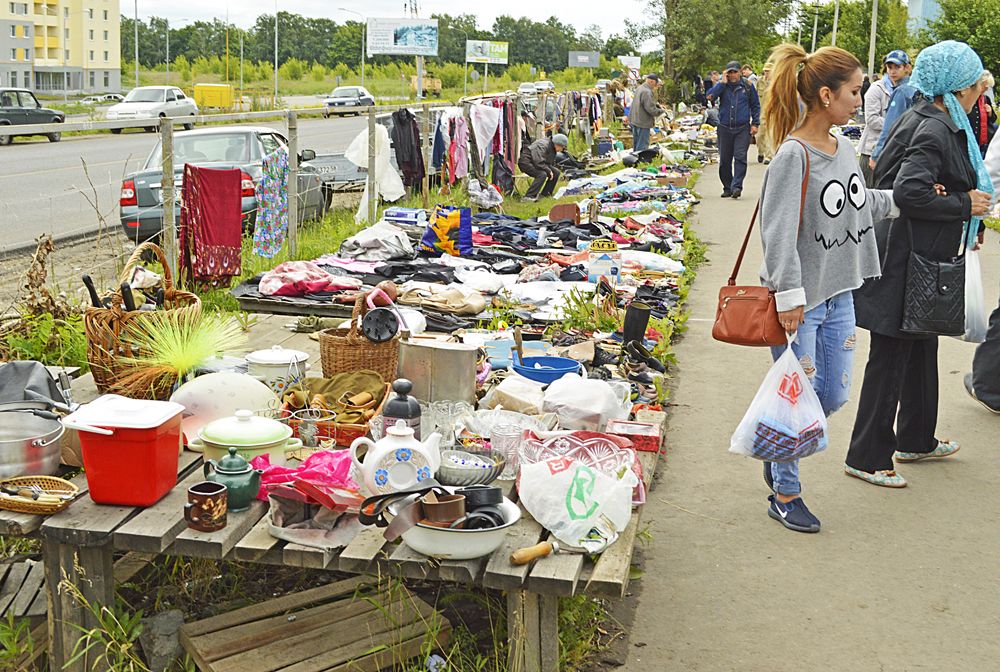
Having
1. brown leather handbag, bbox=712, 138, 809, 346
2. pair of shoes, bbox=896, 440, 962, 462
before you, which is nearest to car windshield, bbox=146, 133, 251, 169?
pair of shoes, bbox=896, 440, 962, 462

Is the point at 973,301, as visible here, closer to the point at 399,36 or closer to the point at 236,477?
the point at 236,477

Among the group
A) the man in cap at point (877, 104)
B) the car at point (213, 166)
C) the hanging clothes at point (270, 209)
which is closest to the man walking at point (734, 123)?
the man in cap at point (877, 104)

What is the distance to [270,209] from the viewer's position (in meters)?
10.5

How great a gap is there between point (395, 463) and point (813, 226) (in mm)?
2063

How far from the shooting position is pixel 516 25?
13362cm

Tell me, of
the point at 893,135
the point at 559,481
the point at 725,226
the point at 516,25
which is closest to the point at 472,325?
the point at 893,135

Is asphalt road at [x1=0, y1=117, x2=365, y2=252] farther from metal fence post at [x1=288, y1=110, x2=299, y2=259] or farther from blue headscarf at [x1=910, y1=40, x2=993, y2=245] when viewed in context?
blue headscarf at [x1=910, y1=40, x2=993, y2=245]

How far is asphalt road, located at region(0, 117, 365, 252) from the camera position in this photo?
14.1 metres

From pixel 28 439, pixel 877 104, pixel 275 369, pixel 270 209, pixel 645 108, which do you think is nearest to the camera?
pixel 28 439

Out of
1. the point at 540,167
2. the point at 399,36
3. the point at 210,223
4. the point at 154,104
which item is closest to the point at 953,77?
the point at 210,223

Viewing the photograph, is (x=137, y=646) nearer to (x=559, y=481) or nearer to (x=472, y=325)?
(x=559, y=481)

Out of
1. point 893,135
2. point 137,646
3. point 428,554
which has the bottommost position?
point 137,646

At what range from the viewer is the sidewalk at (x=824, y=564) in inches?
156

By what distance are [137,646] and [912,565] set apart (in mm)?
3114
